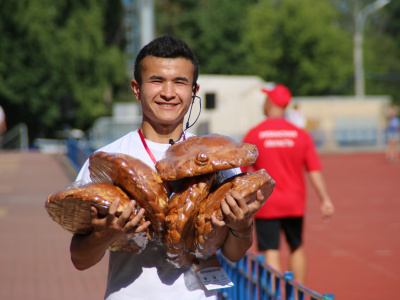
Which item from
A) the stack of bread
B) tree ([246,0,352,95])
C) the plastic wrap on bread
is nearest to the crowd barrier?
the stack of bread

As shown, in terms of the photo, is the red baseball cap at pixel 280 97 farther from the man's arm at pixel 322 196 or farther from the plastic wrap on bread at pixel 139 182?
the plastic wrap on bread at pixel 139 182

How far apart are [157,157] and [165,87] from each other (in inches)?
10.5

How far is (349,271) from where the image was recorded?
24.4 feet

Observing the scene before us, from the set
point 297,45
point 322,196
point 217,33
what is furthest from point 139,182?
point 297,45

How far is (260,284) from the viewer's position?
13.2 ft

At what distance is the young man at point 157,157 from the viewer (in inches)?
92.8

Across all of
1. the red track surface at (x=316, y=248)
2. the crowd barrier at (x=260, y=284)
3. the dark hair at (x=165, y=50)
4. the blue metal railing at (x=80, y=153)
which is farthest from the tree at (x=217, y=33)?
the dark hair at (x=165, y=50)

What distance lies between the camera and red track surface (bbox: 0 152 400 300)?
681 centimetres

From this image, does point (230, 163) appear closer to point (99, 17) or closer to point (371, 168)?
point (371, 168)

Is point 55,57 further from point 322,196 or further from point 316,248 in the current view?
point 322,196

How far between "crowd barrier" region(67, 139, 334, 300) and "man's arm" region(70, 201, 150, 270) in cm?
109

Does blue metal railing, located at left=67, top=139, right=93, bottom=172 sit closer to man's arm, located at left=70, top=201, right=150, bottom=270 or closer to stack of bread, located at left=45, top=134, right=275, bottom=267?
man's arm, located at left=70, top=201, right=150, bottom=270

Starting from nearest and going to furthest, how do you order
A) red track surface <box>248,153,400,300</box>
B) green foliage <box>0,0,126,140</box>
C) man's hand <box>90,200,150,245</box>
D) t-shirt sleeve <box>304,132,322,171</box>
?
1. man's hand <box>90,200,150,245</box>
2. t-shirt sleeve <box>304,132,322,171</box>
3. red track surface <box>248,153,400,300</box>
4. green foliage <box>0,0,126,140</box>

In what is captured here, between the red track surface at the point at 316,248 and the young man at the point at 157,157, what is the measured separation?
4.22 metres
